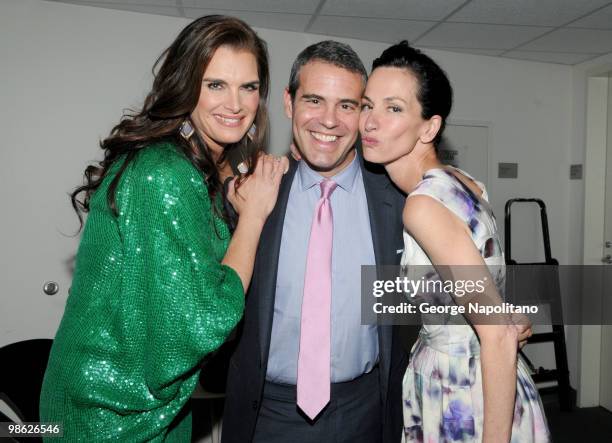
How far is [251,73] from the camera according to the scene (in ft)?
4.93

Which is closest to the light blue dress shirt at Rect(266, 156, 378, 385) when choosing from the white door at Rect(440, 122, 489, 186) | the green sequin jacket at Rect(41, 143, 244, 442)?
the green sequin jacket at Rect(41, 143, 244, 442)

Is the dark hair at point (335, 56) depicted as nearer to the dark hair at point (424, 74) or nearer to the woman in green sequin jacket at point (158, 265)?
the dark hair at point (424, 74)

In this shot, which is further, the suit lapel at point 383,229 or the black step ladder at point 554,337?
the black step ladder at point 554,337

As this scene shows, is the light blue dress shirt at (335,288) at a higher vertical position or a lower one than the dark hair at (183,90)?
lower

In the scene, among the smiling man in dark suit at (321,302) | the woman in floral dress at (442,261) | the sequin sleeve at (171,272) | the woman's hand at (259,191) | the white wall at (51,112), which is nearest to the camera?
the sequin sleeve at (171,272)

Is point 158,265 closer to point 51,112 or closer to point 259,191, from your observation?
point 259,191

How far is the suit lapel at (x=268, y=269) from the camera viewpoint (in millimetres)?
1653

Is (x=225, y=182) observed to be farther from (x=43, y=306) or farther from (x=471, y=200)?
(x=43, y=306)

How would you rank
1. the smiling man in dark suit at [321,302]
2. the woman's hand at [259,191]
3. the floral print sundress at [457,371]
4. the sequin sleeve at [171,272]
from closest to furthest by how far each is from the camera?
the sequin sleeve at [171,272] → the floral print sundress at [457,371] → the woman's hand at [259,191] → the smiling man in dark suit at [321,302]

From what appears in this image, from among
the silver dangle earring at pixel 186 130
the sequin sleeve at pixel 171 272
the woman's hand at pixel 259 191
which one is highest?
the silver dangle earring at pixel 186 130

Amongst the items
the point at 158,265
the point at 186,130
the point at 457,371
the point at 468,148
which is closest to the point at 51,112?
the point at 186,130

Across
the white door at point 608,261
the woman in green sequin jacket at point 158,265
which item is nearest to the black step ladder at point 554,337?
the white door at point 608,261

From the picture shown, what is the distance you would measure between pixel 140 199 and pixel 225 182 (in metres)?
0.63

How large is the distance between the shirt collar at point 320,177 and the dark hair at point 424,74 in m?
0.39
